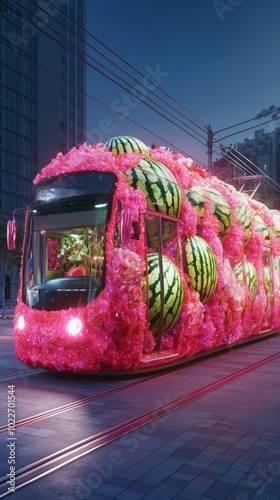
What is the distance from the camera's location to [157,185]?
8.85 m

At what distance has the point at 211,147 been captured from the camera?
19672 mm

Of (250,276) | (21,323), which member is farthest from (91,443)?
(250,276)

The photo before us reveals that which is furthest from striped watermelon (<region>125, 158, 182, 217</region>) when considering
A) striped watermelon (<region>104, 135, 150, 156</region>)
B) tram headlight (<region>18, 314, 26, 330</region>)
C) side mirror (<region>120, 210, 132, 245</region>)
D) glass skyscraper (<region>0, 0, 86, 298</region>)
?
glass skyscraper (<region>0, 0, 86, 298</region>)

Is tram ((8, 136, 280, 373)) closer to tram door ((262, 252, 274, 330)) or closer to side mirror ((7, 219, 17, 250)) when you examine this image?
side mirror ((7, 219, 17, 250))

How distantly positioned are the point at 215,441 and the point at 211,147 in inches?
619

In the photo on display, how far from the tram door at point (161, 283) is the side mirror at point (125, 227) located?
103 centimetres

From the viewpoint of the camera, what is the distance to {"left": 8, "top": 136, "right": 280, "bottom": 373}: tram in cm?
784

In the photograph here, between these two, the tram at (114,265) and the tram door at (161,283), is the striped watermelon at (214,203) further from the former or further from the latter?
the tram door at (161,283)

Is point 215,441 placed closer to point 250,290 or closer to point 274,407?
point 274,407

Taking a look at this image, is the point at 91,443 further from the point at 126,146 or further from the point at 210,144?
the point at 210,144

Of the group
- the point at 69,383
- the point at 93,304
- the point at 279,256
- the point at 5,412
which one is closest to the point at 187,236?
the point at 93,304

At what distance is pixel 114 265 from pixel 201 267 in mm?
2634

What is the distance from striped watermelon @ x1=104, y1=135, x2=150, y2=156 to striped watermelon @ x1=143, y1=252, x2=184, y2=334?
6.98ft

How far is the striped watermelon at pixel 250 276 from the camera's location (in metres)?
12.4
